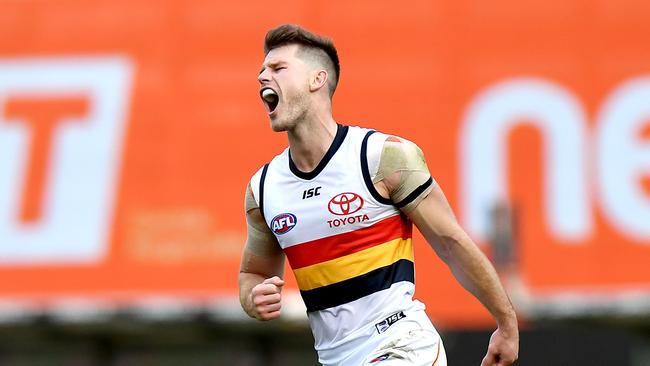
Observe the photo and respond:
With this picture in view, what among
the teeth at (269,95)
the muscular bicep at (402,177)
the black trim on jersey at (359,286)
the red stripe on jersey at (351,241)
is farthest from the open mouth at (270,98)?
the black trim on jersey at (359,286)

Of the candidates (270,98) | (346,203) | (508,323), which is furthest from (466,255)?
(270,98)

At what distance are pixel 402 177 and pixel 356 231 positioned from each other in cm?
35

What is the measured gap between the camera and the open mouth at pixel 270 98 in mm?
5188

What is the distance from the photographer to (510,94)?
61.6 feet

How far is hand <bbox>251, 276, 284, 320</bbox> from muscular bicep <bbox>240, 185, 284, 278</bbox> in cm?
64

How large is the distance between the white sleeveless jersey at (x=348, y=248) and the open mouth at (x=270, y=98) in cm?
35

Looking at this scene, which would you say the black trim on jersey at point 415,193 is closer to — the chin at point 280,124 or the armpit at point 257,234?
the chin at point 280,124

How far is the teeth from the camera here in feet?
17.0

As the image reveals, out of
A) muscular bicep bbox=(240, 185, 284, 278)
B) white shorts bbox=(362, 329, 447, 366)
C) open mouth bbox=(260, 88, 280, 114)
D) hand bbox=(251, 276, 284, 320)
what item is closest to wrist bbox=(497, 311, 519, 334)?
white shorts bbox=(362, 329, 447, 366)

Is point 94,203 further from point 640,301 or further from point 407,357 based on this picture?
point 407,357

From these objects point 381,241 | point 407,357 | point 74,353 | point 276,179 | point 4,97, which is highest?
point 4,97

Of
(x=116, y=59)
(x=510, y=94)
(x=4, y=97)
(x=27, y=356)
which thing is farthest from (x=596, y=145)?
(x=27, y=356)

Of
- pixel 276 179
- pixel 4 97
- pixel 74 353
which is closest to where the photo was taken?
pixel 276 179

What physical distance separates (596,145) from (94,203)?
30.0ft
